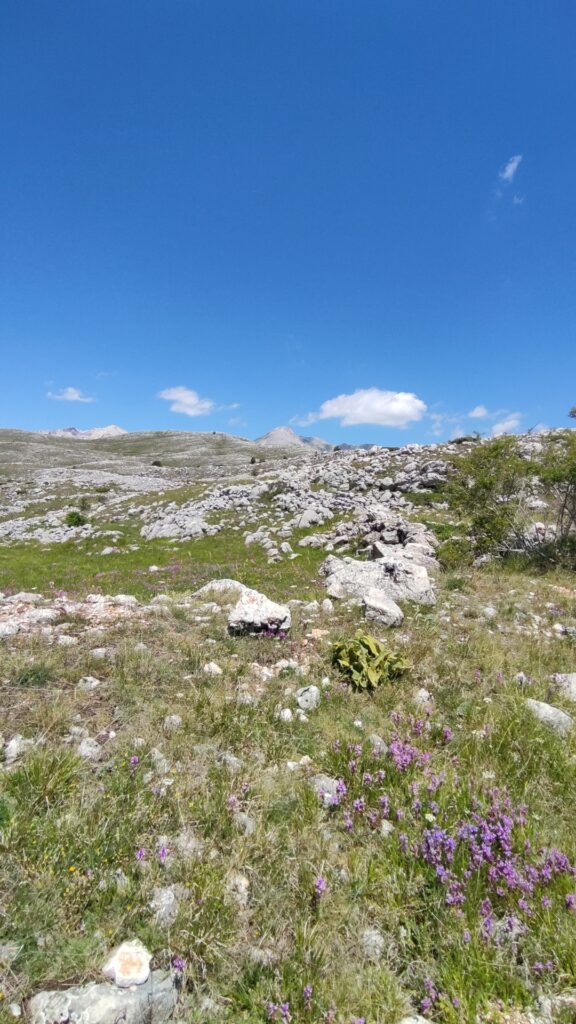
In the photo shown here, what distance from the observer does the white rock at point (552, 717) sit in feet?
19.8

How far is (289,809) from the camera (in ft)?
15.2

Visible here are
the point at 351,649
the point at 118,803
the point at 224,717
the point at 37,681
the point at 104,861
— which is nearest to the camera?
the point at 104,861

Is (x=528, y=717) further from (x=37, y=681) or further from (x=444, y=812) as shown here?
(x=37, y=681)

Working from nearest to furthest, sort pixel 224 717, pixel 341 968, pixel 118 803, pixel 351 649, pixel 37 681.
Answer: pixel 341 968
pixel 118 803
pixel 224 717
pixel 37 681
pixel 351 649

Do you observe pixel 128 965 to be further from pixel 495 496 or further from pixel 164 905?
pixel 495 496

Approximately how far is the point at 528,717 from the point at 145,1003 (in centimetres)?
533

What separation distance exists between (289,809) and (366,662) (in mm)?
3243

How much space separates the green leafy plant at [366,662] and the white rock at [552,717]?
1987 mm

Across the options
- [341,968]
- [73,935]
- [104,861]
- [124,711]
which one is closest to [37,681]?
[124,711]

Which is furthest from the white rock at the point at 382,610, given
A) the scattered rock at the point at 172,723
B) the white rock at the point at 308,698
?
the scattered rock at the point at 172,723

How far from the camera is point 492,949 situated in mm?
3262

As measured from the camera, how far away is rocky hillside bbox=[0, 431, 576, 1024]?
10.1 ft

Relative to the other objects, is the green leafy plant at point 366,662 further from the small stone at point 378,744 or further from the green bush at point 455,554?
the green bush at point 455,554

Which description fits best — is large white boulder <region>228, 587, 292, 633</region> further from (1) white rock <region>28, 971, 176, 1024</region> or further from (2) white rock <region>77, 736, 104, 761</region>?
(1) white rock <region>28, 971, 176, 1024</region>
